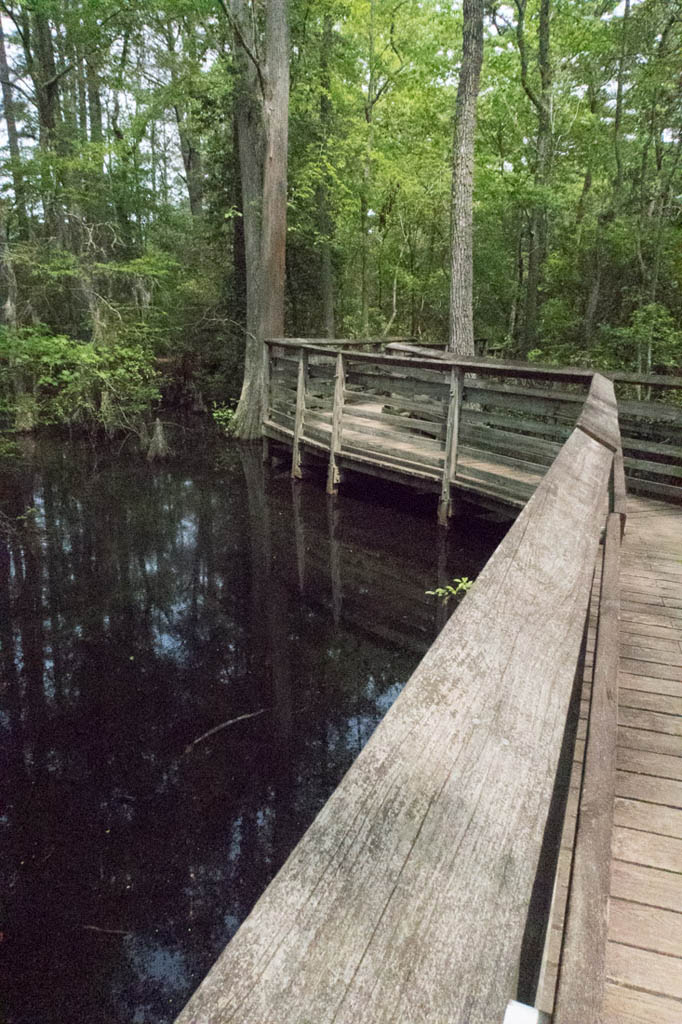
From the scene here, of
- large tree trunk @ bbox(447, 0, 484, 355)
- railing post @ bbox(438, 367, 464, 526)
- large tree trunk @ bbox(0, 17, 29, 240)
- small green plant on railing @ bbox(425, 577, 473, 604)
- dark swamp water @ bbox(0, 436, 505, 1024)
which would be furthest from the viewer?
large tree trunk @ bbox(0, 17, 29, 240)

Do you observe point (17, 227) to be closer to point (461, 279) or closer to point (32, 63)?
point (32, 63)

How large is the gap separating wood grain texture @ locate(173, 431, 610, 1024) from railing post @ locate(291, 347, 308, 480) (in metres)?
9.83

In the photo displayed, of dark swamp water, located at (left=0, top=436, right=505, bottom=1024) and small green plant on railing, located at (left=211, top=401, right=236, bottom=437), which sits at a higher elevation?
small green plant on railing, located at (left=211, top=401, right=236, bottom=437)

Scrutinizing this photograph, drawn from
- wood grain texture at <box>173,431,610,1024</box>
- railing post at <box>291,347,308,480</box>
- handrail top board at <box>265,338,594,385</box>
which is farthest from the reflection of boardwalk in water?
railing post at <box>291,347,308,480</box>

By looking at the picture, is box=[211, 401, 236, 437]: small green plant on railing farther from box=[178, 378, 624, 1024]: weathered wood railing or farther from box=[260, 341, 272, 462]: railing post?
box=[178, 378, 624, 1024]: weathered wood railing

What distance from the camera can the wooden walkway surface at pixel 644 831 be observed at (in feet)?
4.15

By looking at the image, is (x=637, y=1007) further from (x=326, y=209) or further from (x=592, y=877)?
(x=326, y=209)

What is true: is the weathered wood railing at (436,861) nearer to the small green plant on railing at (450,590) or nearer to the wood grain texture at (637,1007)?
the wood grain texture at (637,1007)

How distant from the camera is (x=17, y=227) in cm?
1694

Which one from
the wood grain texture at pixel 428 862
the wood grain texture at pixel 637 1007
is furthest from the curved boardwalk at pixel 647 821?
the wood grain texture at pixel 428 862

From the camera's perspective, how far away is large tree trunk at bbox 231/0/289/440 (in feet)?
39.2

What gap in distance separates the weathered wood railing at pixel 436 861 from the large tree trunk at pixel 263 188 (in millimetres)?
12725

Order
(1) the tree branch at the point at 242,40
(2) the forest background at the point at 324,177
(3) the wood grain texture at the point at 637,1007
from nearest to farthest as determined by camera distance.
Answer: (3) the wood grain texture at the point at 637,1007 < (1) the tree branch at the point at 242,40 < (2) the forest background at the point at 324,177

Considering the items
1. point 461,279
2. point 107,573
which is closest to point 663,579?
point 107,573
